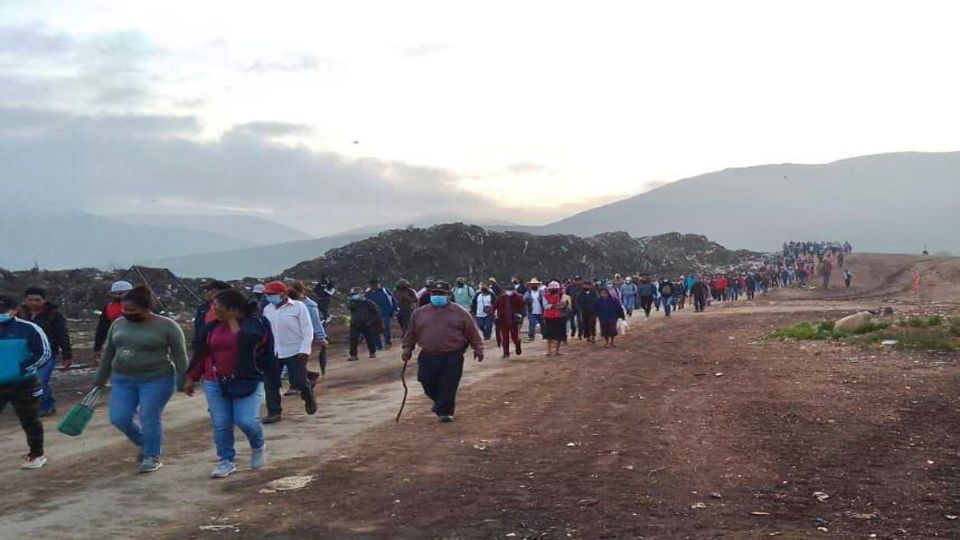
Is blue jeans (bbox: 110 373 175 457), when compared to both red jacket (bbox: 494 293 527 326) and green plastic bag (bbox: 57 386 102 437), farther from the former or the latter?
red jacket (bbox: 494 293 527 326)

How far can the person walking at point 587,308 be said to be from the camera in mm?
21250

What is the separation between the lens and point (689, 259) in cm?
7938

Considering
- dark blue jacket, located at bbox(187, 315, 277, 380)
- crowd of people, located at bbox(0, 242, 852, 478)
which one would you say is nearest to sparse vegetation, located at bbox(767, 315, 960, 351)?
crowd of people, located at bbox(0, 242, 852, 478)

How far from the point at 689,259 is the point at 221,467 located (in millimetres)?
74570

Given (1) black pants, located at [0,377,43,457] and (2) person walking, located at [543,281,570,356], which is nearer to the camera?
(1) black pants, located at [0,377,43,457]

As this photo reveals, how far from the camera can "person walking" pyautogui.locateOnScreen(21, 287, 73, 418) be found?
1198cm

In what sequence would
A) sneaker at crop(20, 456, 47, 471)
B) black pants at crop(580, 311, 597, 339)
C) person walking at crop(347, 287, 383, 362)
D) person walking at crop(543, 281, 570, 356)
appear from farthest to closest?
black pants at crop(580, 311, 597, 339) → person walking at crop(347, 287, 383, 362) → person walking at crop(543, 281, 570, 356) → sneaker at crop(20, 456, 47, 471)

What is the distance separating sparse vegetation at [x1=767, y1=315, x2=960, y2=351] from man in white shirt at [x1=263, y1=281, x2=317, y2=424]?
39.2ft

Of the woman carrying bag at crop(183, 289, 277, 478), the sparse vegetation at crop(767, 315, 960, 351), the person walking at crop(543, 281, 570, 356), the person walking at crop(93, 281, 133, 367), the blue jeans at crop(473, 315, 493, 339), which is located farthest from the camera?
the blue jeans at crop(473, 315, 493, 339)

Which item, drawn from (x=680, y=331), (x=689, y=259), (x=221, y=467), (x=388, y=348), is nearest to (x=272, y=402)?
(x=221, y=467)

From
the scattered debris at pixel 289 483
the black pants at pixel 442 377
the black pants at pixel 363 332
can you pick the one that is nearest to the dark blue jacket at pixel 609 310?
the black pants at pixel 363 332

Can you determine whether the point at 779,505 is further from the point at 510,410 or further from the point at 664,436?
the point at 510,410

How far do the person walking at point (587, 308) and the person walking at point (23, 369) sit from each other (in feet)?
46.9

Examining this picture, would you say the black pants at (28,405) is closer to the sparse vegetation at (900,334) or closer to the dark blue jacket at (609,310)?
the dark blue jacket at (609,310)
